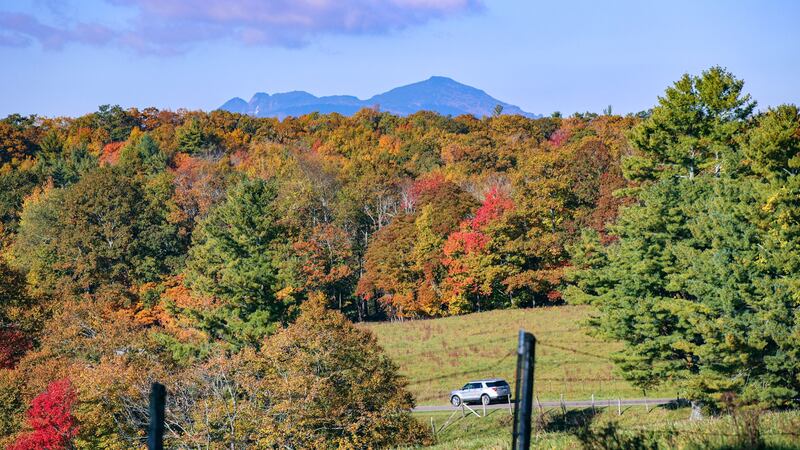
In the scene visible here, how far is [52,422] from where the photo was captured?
2722 centimetres

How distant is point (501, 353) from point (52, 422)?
30258 mm

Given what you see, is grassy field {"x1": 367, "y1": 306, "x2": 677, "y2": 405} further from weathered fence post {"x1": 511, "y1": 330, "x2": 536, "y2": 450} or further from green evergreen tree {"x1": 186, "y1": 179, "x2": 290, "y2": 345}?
weathered fence post {"x1": 511, "y1": 330, "x2": 536, "y2": 450}

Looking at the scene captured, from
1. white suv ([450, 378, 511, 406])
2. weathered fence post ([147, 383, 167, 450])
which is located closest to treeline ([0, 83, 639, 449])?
white suv ([450, 378, 511, 406])

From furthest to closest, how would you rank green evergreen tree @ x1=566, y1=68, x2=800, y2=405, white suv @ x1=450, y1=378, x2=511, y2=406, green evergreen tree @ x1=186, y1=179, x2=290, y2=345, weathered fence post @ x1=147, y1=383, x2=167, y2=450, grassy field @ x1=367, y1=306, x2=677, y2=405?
green evergreen tree @ x1=186, y1=179, x2=290, y2=345 → grassy field @ x1=367, y1=306, x2=677, y2=405 → white suv @ x1=450, y1=378, x2=511, y2=406 → green evergreen tree @ x1=566, y1=68, x2=800, y2=405 → weathered fence post @ x1=147, y1=383, x2=167, y2=450

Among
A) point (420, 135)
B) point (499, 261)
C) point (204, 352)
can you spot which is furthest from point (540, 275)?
point (420, 135)

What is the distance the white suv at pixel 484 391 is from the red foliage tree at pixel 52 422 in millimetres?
19219

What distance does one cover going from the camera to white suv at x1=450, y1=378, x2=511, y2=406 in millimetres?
39500

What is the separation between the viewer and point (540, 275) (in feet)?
214

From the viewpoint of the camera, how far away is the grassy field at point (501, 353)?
139 feet

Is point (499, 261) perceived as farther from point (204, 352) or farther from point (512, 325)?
point (204, 352)

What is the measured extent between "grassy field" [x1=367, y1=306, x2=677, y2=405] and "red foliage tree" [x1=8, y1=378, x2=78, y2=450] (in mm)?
19681

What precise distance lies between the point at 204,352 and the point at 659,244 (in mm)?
22740

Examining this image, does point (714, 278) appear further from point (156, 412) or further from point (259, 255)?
point (156, 412)

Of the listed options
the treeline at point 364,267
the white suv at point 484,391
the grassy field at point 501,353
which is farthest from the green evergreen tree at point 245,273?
the white suv at point 484,391
